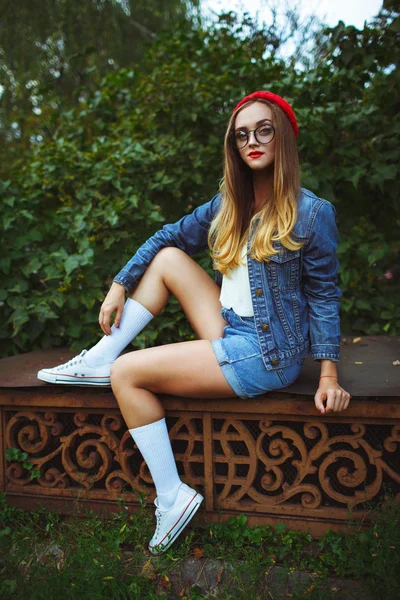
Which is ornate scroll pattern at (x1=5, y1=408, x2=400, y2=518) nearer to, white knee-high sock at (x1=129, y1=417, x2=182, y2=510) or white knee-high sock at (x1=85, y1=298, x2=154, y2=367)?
white knee-high sock at (x1=129, y1=417, x2=182, y2=510)

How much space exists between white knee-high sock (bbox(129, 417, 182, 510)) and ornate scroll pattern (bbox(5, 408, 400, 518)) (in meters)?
0.15

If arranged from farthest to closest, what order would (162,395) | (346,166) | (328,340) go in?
(346,166) → (162,395) → (328,340)

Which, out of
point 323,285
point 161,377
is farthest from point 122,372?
point 323,285

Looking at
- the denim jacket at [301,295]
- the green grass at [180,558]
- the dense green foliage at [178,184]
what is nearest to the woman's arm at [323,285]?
the denim jacket at [301,295]

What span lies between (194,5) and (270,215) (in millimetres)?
7908

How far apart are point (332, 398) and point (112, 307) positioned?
3.08 ft

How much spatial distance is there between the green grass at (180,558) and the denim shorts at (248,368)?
21.9 inches

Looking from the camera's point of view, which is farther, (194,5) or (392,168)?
(194,5)

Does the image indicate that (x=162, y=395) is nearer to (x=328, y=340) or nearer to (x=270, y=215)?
(x=328, y=340)

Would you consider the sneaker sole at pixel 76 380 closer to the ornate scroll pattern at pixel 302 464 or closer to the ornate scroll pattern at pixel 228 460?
the ornate scroll pattern at pixel 228 460

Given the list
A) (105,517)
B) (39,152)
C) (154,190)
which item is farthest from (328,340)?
(39,152)

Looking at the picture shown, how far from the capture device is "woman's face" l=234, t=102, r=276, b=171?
76.7 inches

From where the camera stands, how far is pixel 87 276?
9.22 feet

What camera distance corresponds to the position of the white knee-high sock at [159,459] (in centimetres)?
195
